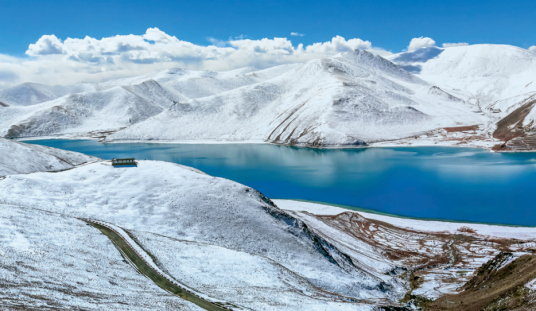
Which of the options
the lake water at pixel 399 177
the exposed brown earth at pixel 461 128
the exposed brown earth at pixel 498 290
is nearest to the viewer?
the exposed brown earth at pixel 498 290

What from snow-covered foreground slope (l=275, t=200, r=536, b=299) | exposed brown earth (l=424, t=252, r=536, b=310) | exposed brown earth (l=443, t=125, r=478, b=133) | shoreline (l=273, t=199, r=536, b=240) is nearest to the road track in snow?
exposed brown earth (l=424, t=252, r=536, b=310)

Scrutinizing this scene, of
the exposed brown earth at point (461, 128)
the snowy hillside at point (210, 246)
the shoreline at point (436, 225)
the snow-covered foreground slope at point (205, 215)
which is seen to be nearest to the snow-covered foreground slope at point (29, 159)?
the snow-covered foreground slope at point (205, 215)

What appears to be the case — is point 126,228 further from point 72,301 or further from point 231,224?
point 72,301

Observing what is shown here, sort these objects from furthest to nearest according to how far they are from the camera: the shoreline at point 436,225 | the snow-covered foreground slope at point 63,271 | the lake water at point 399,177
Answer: the lake water at point 399,177, the shoreline at point 436,225, the snow-covered foreground slope at point 63,271

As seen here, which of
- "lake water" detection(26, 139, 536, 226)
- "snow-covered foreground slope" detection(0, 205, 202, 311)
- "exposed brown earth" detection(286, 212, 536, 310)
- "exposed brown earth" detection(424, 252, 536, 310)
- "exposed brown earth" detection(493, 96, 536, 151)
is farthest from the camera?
"exposed brown earth" detection(493, 96, 536, 151)

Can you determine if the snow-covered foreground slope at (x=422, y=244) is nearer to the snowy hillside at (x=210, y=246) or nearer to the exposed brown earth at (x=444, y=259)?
the exposed brown earth at (x=444, y=259)

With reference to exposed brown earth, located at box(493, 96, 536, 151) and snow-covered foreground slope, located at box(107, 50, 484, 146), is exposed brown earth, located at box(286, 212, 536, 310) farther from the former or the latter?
snow-covered foreground slope, located at box(107, 50, 484, 146)
